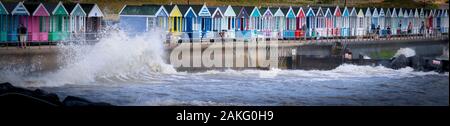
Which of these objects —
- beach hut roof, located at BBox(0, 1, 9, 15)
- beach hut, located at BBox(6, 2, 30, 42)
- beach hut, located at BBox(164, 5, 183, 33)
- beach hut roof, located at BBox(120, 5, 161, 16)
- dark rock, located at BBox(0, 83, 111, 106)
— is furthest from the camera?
beach hut, located at BBox(164, 5, 183, 33)

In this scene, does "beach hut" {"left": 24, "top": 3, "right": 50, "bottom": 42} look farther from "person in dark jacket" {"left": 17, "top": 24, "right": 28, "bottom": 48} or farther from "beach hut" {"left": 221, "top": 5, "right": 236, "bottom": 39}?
"beach hut" {"left": 221, "top": 5, "right": 236, "bottom": 39}

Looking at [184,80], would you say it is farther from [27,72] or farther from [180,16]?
[27,72]

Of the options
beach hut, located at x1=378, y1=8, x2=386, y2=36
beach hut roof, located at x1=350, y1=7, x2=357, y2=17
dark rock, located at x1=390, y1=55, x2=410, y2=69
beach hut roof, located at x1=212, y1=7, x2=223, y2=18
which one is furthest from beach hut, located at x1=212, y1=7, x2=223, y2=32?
dark rock, located at x1=390, y1=55, x2=410, y2=69

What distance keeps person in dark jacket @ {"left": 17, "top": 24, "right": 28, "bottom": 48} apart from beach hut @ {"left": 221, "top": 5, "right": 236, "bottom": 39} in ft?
4.73

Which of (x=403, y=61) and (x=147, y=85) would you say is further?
(x=403, y=61)

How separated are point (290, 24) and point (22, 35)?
2044 millimetres

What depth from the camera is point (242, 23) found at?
5.74 metres

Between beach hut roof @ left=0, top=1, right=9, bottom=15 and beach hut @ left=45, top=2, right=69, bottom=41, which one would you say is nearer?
beach hut roof @ left=0, top=1, right=9, bottom=15

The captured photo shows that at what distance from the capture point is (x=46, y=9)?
5117 millimetres

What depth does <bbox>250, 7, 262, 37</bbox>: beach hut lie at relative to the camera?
5496 mm

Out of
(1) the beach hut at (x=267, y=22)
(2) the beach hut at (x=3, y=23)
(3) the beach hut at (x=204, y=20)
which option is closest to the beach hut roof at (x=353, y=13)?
(1) the beach hut at (x=267, y=22)

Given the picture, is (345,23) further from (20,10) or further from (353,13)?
(20,10)
